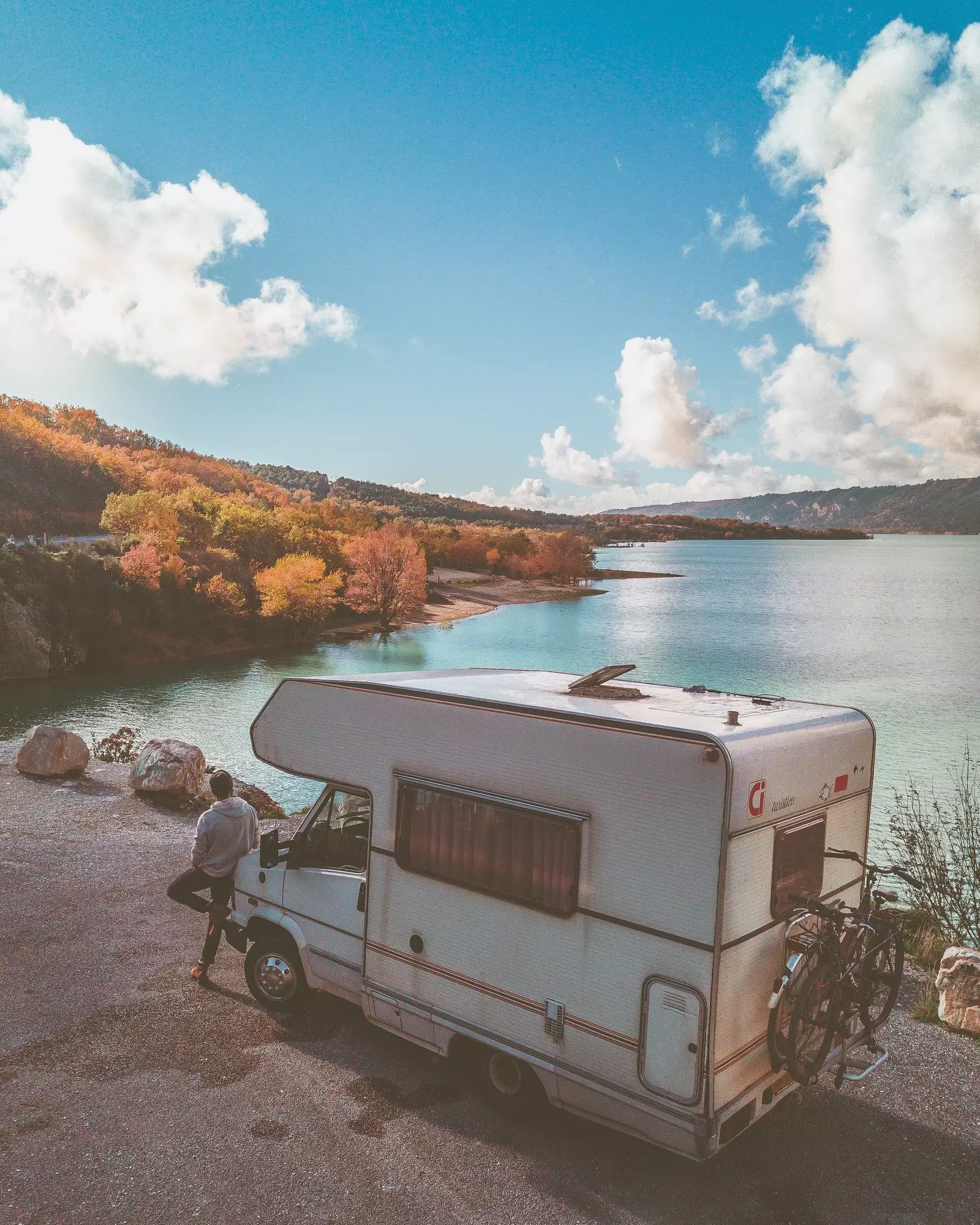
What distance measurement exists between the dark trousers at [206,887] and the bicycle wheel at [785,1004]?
5.45 meters

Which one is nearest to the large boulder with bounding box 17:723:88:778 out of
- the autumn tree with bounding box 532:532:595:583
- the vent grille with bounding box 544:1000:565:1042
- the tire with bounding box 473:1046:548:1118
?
the tire with bounding box 473:1046:548:1118

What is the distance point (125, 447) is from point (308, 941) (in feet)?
427

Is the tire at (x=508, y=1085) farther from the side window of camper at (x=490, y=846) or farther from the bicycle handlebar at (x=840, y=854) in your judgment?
the bicycle handlebar at (x=840, y=854)

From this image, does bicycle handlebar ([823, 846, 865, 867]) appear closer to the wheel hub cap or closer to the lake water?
the wheel hub cap

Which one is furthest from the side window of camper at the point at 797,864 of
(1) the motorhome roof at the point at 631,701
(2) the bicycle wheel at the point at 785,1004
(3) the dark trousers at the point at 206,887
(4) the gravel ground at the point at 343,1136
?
(3) the dark trousers at the point at 206,887

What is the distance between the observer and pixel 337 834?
756cm

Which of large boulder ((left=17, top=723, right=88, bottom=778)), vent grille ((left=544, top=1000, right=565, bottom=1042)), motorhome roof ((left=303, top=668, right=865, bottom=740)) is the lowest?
large boulder ((left=17, top=723, right=88, bottom=778))

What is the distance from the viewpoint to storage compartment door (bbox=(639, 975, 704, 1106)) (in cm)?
503

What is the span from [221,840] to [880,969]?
242 inches

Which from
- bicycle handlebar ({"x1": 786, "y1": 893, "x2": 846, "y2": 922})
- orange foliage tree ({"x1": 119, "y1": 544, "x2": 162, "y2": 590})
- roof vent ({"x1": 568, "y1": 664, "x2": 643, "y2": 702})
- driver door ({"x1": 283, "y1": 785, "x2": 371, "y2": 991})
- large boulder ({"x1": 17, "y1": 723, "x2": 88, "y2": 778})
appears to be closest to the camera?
bicycle handlebar ({"x1": 786, "y1": 893, "x2": 846, "y2": 922})

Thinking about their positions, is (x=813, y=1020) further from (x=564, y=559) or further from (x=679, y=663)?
(x=564, y=559)

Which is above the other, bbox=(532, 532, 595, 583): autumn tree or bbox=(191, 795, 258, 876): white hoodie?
bbox=(532, 532, 595, 583): autumn tree

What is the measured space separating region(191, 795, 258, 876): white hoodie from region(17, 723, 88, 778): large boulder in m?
10.2

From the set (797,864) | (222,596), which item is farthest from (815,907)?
(222,596)
